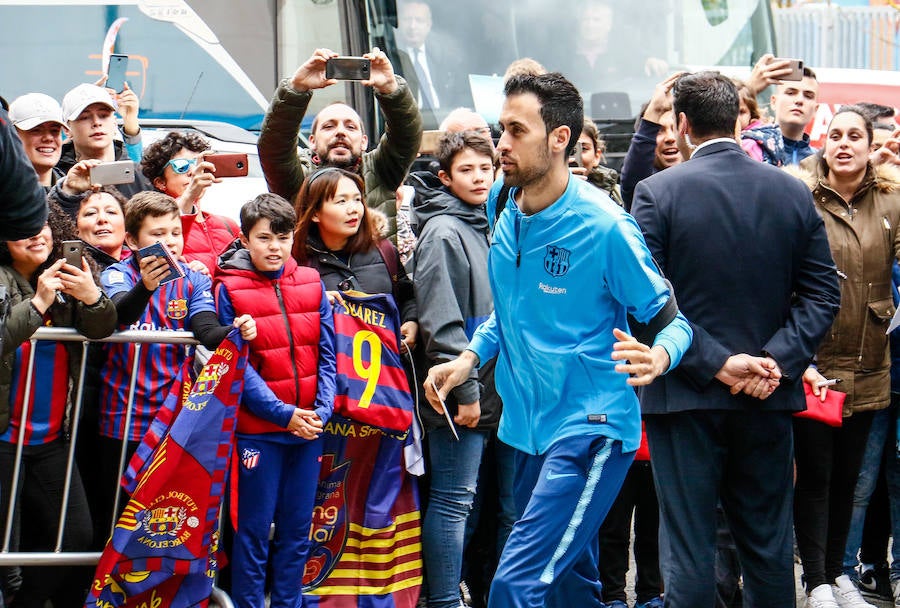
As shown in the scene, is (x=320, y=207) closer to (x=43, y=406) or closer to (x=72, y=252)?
(x=72, y=252)

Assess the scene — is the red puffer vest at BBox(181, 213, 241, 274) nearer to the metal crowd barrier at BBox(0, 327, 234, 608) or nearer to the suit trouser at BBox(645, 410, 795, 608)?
the metal crowd barrier at BBox(0, 327, 234, 608)

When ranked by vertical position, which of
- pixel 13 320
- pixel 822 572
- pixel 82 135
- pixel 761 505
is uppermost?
pixel 82 135

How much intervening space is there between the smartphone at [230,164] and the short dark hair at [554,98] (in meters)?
1.74

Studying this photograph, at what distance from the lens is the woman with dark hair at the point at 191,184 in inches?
246

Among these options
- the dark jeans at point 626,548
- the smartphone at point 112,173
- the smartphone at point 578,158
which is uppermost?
the smartphone at point 112,173

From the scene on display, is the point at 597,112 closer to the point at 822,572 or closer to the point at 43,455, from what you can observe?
the point at 822,572

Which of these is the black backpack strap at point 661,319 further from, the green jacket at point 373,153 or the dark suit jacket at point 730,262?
the green jacket at point 373,153

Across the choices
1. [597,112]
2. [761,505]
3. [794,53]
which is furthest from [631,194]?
[794,53]

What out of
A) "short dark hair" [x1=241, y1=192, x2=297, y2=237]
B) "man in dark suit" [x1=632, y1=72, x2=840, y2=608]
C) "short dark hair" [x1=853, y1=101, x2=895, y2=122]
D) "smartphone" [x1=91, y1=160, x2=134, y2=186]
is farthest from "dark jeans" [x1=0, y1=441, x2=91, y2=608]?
"short dark hair" [x1=853, y1=101, x2=895, y2=122]

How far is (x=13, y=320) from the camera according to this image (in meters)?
5.30

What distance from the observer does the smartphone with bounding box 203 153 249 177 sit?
621 centimetres

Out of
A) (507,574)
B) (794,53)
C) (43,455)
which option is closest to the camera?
(507,574)

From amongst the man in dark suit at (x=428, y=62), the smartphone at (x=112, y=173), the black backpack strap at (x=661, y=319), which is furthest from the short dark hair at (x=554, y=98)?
the man in dark suit at (x=428, y=62)

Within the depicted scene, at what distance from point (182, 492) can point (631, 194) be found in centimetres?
261
